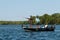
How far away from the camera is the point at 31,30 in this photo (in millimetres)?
109562

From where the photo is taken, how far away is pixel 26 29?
11138 centimetres

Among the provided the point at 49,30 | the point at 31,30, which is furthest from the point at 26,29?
the point at 49,30

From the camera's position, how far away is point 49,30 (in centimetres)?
10894

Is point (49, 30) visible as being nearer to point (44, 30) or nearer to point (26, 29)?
point (44, 30)

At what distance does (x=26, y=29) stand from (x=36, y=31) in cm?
431

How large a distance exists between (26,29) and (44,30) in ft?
26.8

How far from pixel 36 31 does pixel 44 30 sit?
431 cm

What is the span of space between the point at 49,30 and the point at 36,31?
5.56 metres

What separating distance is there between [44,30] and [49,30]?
242 centimetres

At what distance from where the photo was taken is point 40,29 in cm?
10894

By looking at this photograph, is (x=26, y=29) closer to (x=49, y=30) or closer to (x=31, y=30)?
(x=31, y=30)

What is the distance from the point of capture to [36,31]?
111 meters

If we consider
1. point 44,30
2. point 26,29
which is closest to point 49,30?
point 44,30
